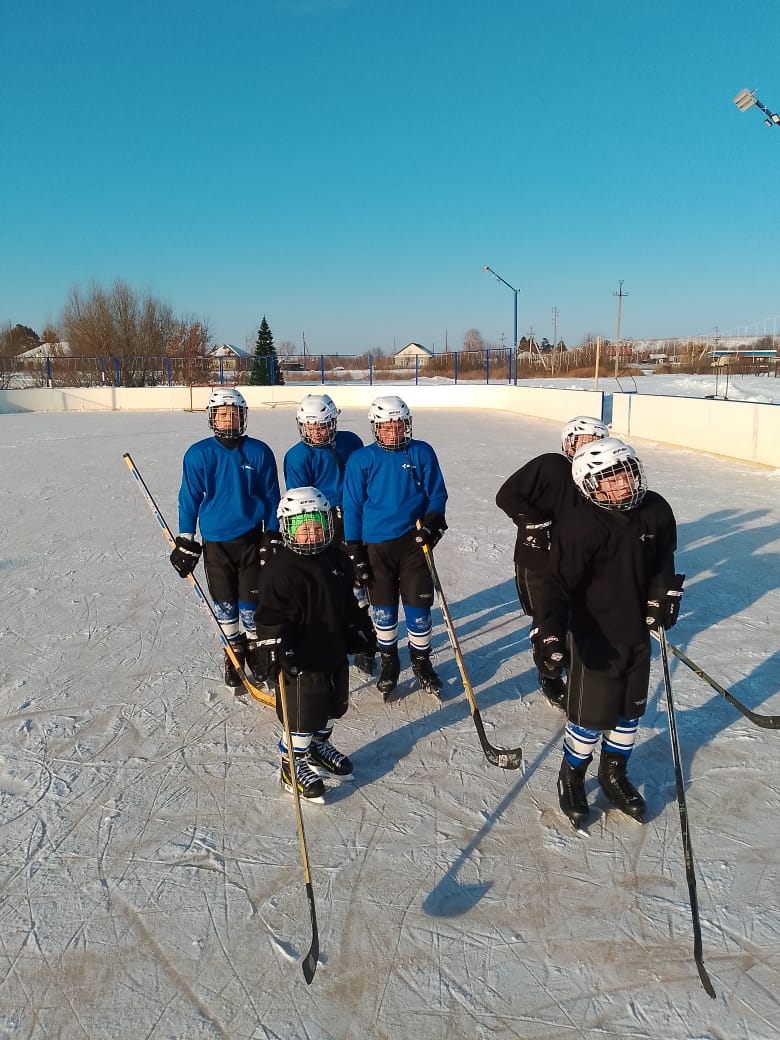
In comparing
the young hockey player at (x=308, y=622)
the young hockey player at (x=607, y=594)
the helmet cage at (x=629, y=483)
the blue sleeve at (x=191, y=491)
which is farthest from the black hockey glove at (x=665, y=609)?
the blue sleeve at (x=191, y=491)

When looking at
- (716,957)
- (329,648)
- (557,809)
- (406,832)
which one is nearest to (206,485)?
(329,648)

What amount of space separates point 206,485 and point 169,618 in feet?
5.36

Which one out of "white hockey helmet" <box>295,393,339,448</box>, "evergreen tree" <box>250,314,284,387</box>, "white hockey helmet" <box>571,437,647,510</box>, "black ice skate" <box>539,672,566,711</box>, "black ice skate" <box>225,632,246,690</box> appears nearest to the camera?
"white hockey helmet" <box>571,437,647,510</box>

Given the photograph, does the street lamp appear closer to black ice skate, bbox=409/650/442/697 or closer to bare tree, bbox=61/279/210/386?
black ice skate, bbox=409/650/442/697

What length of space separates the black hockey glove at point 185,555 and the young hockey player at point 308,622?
1148mm

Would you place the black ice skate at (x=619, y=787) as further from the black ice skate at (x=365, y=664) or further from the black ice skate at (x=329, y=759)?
the black ice skate at (x=365, y=664)

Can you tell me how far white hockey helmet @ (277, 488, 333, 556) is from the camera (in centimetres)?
289

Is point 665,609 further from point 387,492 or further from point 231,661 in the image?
point 231,661

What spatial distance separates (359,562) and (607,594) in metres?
1.60

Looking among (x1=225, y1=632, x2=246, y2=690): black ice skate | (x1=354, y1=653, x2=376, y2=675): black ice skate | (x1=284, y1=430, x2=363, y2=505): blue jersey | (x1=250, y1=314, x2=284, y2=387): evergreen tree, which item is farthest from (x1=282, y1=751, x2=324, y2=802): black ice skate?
(x1=250, y1=314, x2=284, y2=387): evergreen tree

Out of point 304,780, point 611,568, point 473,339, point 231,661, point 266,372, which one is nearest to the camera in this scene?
point 611,568

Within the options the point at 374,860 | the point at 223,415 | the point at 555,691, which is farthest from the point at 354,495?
the point at 374,860

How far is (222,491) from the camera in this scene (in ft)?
13.3

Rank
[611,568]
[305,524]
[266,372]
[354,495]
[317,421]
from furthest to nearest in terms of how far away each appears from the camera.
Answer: [266,372] → [317,421] → [354,495] → [305,524] → [611,568]
